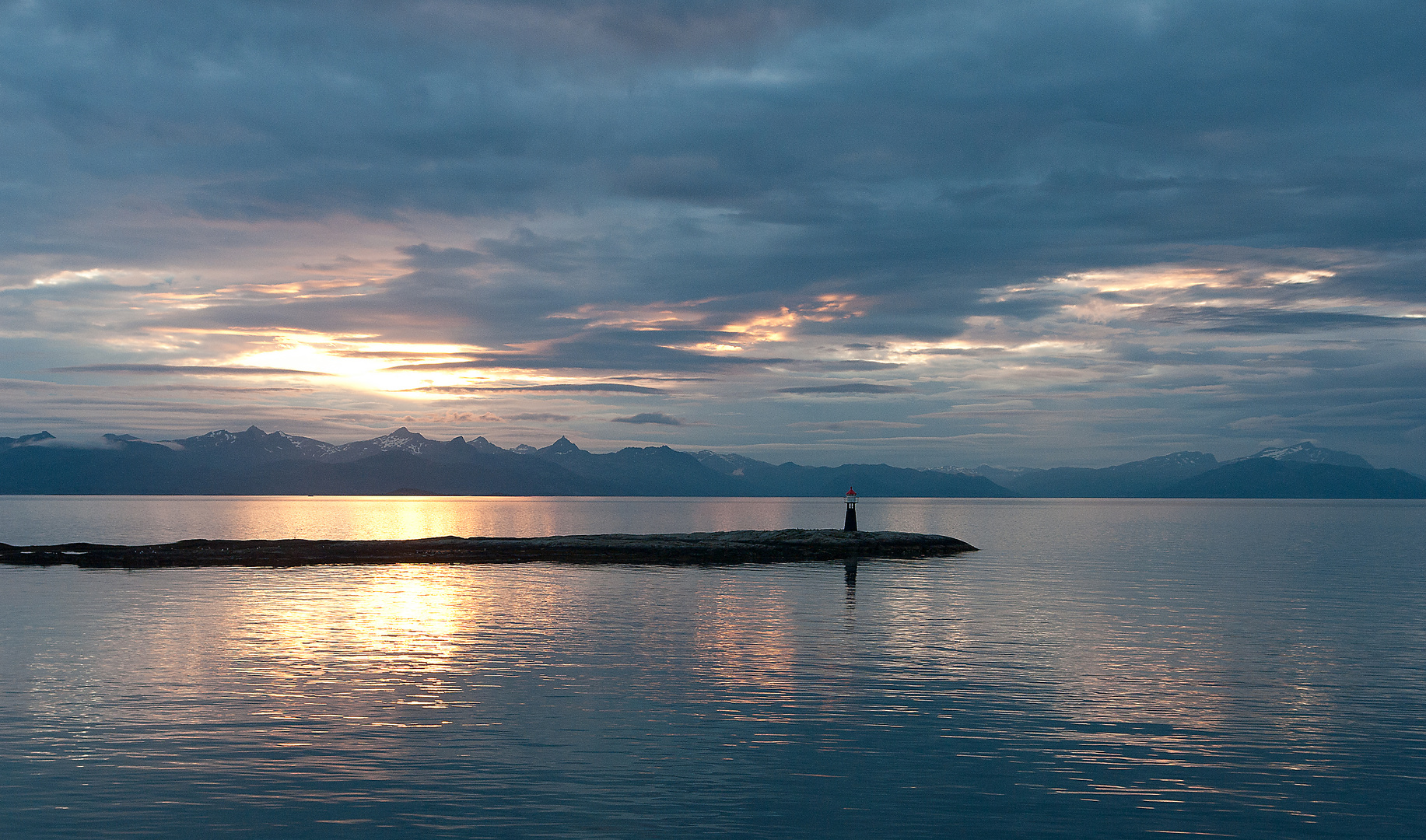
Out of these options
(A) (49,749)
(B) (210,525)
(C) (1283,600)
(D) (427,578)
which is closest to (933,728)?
(A) (49,749)

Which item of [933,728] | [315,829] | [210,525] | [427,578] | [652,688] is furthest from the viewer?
[210,525]

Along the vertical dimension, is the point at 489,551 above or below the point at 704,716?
below

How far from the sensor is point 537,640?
39.8 meters

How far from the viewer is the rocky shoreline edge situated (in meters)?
80.6

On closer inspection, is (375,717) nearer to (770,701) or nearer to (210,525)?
(770,701)

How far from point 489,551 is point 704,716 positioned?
66328 mm

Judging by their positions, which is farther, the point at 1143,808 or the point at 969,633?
the point at 969,633

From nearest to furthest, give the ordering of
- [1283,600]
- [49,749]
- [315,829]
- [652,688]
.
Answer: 1. [315,829]
2. [49,749]
3. [652,688]
4. [1283,600]

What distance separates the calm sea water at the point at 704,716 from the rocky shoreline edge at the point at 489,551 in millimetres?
25946

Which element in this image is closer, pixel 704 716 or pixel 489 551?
pixel 704 716

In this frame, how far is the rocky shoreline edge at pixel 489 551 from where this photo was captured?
265 feet

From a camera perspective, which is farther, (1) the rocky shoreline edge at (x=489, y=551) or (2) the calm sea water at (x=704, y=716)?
(1) the rocky shoreline edge at (x=489, y=551)

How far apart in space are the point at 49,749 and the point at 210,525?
7011 inches

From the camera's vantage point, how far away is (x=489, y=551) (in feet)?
294
